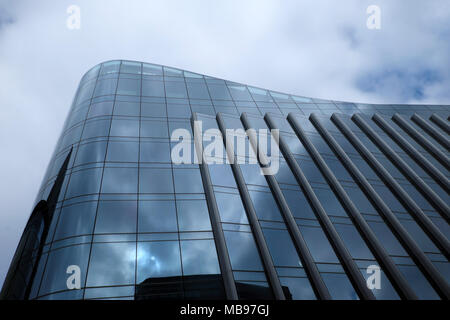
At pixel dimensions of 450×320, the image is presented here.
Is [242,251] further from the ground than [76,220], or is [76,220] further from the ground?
[76,220]

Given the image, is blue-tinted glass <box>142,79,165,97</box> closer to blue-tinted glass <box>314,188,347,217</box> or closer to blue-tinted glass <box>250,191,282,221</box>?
blue-tinted glass <box>250,191,282,221</box>

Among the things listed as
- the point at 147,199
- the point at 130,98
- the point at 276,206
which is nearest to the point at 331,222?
the point at 276,206

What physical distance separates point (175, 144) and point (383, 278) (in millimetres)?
14909

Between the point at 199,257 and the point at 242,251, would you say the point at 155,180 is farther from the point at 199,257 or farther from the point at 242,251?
the point at 242,251

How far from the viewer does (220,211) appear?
1853cm

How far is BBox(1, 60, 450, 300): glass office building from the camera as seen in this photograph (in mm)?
15312

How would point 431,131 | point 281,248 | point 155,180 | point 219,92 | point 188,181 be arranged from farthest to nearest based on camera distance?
point 431,131, point 219,92, point 188,181, point 155,180, point 281,248

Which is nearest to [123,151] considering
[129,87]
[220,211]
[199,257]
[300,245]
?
[220,211]

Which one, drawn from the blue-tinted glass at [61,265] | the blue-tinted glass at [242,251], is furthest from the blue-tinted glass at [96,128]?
the blue-tinted glass at [242,251]

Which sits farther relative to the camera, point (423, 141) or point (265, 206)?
point (423, 141)

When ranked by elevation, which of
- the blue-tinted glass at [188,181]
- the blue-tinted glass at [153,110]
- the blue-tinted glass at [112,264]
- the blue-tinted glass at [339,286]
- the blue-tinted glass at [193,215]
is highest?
the blue-tinted glass at [153,110]

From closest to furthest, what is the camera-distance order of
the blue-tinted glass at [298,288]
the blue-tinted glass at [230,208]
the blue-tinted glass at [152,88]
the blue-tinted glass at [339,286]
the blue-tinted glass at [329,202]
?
the blue-tinted glass at [298,288], the blue-tinted glass at [339,286], the blue-tinted glass at [230,208], the blue-tinted glass at [329,202], the blue-tinted glass at [152,88]

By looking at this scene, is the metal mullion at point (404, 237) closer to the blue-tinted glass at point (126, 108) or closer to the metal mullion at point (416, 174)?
the metal mullion at point (416, 174)

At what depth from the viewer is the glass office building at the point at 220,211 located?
50.2 ft
